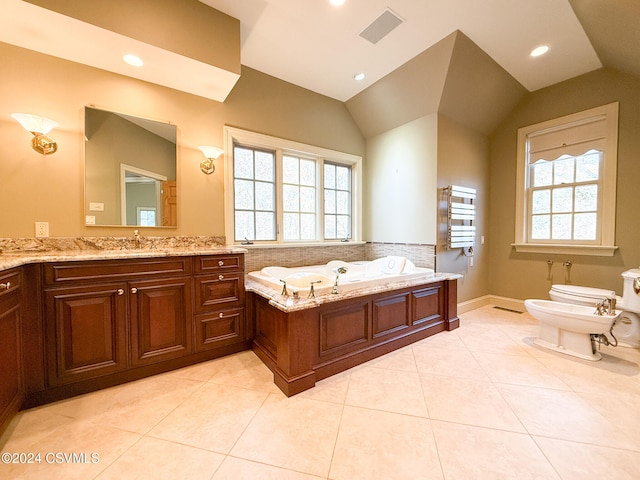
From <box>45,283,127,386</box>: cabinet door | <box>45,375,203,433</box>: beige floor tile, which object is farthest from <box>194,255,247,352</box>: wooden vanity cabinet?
<box>45,283,127,386</box>: cabinet door

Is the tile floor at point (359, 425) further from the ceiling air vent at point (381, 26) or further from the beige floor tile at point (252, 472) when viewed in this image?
the ceiling air vent at point (381, 26)

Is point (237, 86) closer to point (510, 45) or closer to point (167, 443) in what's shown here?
point (510, 45)

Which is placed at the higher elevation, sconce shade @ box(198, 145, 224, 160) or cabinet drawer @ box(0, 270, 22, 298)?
sconce shade @ box(198, 145, 224, 160)

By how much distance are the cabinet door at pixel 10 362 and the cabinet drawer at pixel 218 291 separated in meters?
0.95

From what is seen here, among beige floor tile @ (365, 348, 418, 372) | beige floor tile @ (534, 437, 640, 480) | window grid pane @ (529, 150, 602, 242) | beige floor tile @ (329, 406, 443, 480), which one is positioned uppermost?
window grid pane @ (529, 150, 602, 242)

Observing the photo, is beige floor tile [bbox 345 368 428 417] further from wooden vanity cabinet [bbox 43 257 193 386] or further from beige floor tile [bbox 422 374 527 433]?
wooden vanity cabinet [bbox 43 257 193 386]

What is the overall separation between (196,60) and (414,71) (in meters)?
2.18

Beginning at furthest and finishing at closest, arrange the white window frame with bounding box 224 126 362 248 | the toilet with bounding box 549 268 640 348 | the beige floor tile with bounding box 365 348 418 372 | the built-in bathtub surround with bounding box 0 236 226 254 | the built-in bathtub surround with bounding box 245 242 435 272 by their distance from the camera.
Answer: the built-in bathtub surround with bounding box 245 242 435 272 → the white window frame with bounding box 224 126 362 248 → the toilet with bounding box 549 268 640 348 → the beige floor tile with bounding box 365 348 418 372 → the built-in bathtub surround with bounding box 0 236 226 254

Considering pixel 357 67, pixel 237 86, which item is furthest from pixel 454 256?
pixel 237 86

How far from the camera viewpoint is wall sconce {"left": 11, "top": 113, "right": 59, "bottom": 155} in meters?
1.73

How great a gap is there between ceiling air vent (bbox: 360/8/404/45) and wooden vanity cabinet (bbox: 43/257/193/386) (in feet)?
8.40

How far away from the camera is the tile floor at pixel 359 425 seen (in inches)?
45.6

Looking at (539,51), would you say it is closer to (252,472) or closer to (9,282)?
(252,472)

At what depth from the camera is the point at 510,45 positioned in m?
2.50
